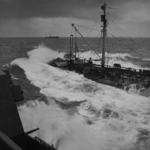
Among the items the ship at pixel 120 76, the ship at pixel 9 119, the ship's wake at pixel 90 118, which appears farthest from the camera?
the ship at pixel 120 76

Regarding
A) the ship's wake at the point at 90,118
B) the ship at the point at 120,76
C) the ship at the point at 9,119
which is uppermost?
the ship at the point at 9,119

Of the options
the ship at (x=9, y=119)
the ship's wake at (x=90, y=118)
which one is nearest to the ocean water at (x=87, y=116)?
the ship's wake at (x=90, y=118)

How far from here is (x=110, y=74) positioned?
31.0 meters

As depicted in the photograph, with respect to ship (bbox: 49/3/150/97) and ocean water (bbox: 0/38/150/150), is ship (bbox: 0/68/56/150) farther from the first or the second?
ship (bbox: 49/3/150/97)

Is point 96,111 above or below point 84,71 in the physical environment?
below

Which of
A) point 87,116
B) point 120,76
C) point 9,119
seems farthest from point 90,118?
point 120,76

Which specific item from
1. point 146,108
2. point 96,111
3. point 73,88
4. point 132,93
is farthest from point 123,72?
point 96,111

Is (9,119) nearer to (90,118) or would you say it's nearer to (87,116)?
(90,118)

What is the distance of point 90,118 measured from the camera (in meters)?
17.0

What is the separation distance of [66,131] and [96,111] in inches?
207

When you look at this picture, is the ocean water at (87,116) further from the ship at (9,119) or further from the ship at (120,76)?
the ship at (9,119)

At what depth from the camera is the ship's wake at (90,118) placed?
514 inches

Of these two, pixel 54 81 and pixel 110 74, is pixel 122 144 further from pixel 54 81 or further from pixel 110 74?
pixel 54 81

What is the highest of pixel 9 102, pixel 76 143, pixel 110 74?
pixel 9 102
